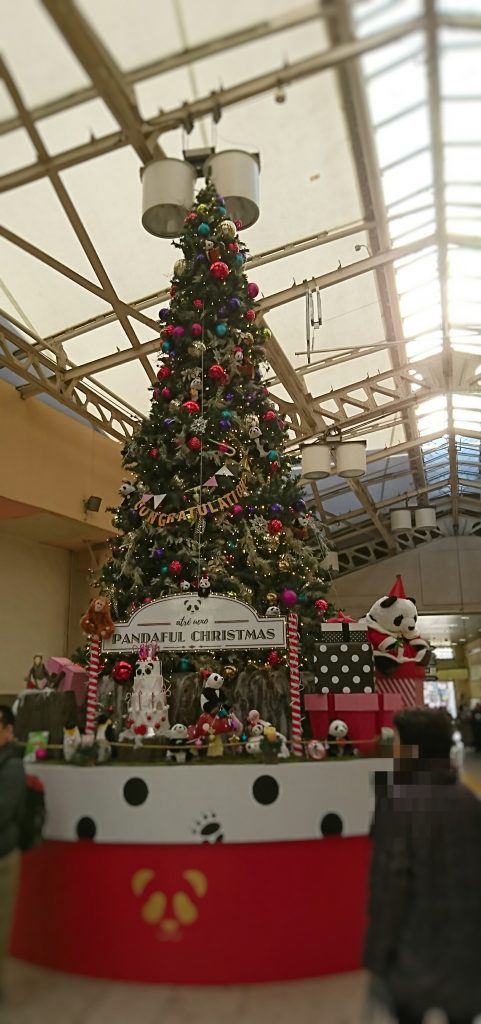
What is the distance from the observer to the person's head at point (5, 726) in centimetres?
283

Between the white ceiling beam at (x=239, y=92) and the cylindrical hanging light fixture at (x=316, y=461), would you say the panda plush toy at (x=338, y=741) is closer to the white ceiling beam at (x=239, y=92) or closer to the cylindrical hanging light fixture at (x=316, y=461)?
the white ceiling beam at (x=239, y=92)

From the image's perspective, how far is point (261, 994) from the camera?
2.72 meters

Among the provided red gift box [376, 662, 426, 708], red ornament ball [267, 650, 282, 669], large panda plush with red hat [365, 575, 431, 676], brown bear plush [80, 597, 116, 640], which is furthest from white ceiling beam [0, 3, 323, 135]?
red gift box [376, 662, 426, 708]

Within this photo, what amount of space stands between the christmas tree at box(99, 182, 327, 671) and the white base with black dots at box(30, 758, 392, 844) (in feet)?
3.63

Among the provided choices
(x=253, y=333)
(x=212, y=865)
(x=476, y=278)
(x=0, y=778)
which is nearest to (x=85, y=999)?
(x=212, y=865)

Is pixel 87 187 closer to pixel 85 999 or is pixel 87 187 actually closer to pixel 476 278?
pixel 476 278

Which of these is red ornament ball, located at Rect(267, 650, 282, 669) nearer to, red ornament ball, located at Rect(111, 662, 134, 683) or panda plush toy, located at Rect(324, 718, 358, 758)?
panda plush toy, located at Rect(324, 718, 358, 758)

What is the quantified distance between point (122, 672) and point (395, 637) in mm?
1612

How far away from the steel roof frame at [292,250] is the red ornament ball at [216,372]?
2.12 metres

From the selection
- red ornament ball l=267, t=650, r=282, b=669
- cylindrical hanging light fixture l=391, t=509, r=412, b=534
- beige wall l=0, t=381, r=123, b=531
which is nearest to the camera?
red ornament ball l=267, t=650, r=282, b=669

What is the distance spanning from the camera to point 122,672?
3936mm

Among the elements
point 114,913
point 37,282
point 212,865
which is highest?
point 37,282

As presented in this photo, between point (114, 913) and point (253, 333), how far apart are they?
3.93 metres

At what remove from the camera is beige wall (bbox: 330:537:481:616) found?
17656mm
